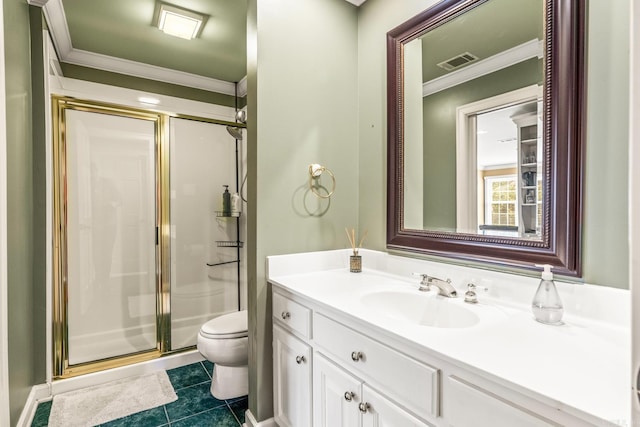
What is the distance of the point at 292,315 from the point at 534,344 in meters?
0.93

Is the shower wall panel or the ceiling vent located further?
the shower wall panel

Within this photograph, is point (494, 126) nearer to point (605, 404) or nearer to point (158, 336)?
point (605, 404)

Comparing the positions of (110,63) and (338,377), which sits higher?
(110,63)

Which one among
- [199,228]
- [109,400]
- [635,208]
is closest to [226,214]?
[199,228]

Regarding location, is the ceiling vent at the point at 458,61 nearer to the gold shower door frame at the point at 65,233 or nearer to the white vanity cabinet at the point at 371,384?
the white vanity cabinet at the point at 371,384

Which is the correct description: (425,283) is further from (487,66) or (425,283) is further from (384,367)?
(487,66)

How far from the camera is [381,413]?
1.02 metres

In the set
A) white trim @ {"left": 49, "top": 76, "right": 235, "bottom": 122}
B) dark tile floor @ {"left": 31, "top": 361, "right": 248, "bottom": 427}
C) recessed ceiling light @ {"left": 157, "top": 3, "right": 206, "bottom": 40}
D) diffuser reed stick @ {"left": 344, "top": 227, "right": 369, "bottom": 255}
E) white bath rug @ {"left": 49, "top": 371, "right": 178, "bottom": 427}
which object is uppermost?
recessed ceiling light @ {"left": 157, "top": 3, "right": 206, "bottom": 40}

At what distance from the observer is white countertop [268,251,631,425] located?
0.65 meters

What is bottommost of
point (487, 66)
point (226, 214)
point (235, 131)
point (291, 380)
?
point (291, 380)

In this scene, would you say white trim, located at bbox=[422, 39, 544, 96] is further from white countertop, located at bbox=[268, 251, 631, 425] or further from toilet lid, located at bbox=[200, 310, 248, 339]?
toilet lid, located at bbox=[200, 310, 248, 339]

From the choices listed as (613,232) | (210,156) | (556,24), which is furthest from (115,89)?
(613,232)

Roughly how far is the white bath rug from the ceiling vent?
2454 millimetres

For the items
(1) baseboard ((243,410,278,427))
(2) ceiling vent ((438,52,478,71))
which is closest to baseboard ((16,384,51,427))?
(1) baseboard ((243,410,278,427))
